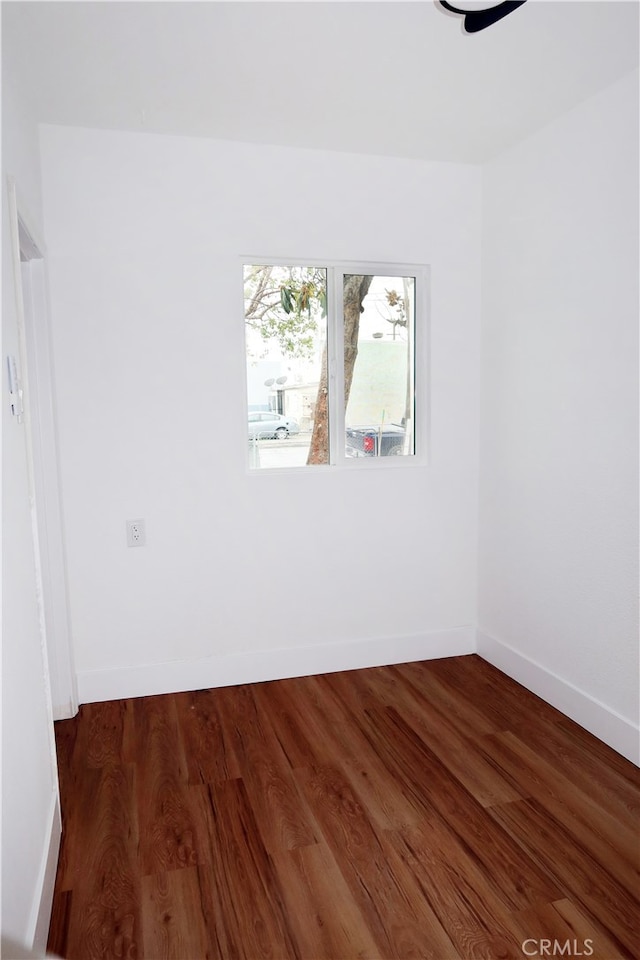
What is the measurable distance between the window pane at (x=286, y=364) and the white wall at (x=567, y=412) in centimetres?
91

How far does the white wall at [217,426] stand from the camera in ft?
9.40

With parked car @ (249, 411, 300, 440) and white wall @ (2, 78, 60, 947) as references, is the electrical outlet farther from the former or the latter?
white wall @ (2, 78, 60, 947)

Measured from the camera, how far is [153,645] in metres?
3.09

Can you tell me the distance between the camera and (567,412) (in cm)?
277

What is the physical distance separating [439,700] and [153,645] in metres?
1.40

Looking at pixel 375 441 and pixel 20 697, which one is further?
pixel 375 441

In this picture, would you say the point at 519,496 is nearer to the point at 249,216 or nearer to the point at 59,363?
the point at 249,216

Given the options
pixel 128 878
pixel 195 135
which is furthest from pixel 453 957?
pixel 195 135

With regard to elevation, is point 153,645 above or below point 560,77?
below

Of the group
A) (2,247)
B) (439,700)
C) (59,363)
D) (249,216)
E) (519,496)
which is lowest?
(439,700)

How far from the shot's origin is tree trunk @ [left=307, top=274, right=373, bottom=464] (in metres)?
3.29

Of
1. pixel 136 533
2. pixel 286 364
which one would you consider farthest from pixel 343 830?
pixel 286 364

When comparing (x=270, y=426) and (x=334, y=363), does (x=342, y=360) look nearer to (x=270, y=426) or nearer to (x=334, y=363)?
(x=334, y=363)

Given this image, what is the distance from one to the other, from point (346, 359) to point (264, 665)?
5.35ft
